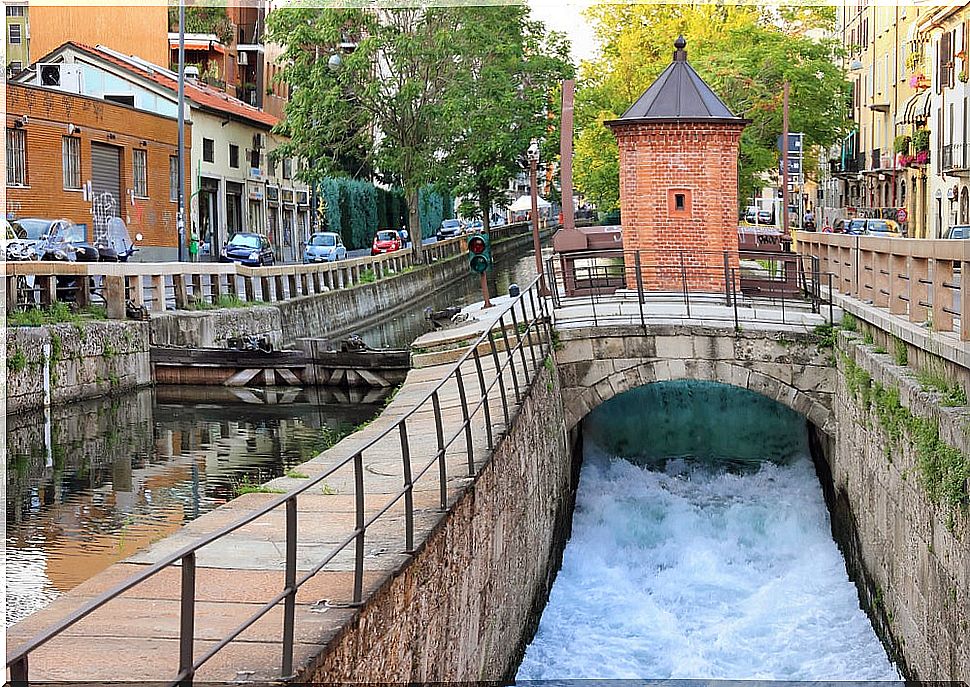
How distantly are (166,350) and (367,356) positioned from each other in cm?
346

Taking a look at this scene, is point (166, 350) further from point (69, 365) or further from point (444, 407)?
point (444, 407)

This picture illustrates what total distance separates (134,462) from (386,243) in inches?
1569

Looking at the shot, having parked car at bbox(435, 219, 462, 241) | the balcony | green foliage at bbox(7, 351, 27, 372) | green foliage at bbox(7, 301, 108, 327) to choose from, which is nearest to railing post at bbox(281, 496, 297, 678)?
green foliage at bbox(7, 351, 27, 372)

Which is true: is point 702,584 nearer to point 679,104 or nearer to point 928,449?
point 928,449

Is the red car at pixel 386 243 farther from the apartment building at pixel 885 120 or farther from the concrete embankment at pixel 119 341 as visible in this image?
the concrete embankment at pixel 119 341

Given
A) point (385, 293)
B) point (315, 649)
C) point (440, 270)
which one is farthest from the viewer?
point (440, 270)

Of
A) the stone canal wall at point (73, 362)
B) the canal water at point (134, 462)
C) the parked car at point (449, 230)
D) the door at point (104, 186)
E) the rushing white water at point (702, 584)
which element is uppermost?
the door at point (104, 186)

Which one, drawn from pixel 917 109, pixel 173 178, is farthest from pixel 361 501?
pixel 917 109

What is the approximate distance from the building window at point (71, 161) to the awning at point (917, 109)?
3208 cm

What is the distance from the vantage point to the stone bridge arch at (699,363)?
1673 centimetres

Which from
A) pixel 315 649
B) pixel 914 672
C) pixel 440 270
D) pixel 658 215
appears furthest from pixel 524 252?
pixel 315 649

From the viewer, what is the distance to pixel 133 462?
50.2 ft

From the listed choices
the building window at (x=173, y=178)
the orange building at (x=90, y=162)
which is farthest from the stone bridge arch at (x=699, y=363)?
the building window at (x=173, y=178)

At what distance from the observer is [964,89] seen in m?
45.6
